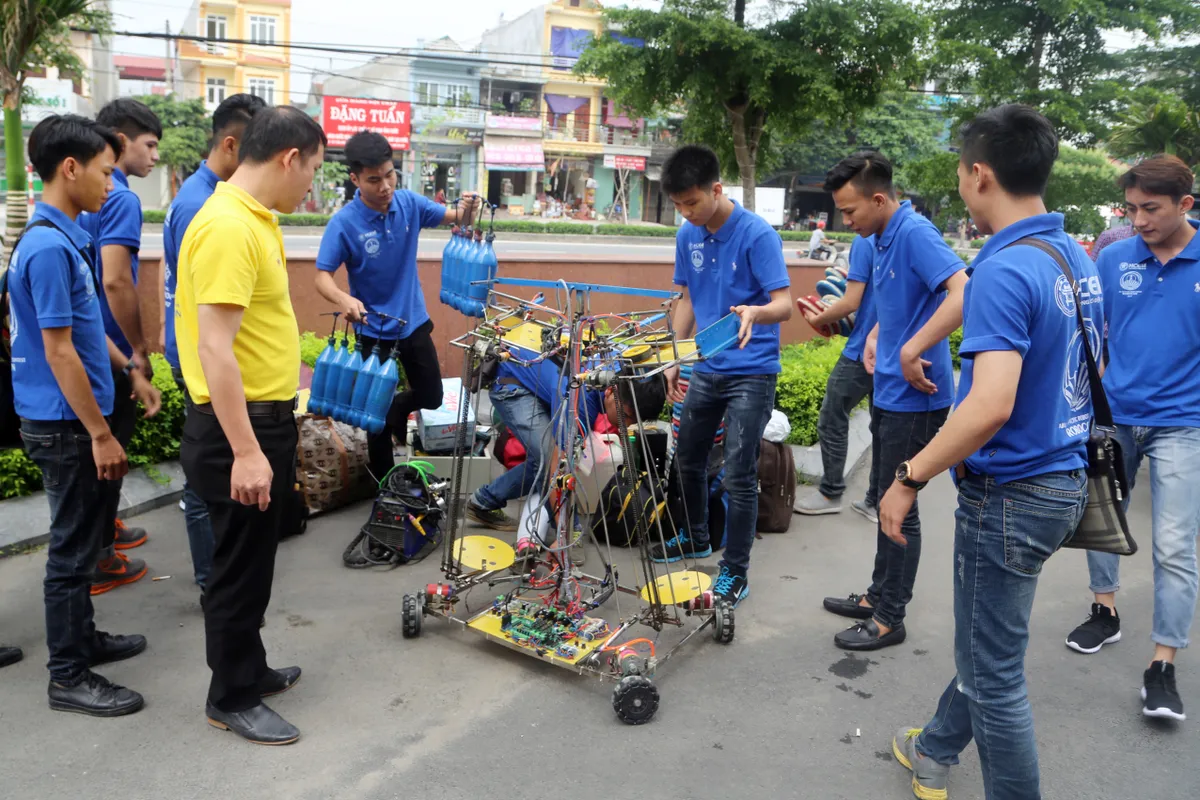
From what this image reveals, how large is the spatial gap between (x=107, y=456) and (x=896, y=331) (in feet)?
10.0

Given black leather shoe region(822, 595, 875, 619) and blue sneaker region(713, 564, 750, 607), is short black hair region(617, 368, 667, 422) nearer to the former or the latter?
blue sneaker region(713, 564, 750, 607)

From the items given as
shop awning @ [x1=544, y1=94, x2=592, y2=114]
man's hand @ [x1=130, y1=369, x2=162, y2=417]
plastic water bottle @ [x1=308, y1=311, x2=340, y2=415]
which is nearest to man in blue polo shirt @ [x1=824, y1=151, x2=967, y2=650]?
plastic water bottle @ [x1=308, y1=311, x2=340, y2=415]

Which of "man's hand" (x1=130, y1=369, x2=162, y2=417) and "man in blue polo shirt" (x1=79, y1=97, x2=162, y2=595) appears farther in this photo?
"man in blue polo shirt" (x1=79, y1=97, x2=162, y2=595)

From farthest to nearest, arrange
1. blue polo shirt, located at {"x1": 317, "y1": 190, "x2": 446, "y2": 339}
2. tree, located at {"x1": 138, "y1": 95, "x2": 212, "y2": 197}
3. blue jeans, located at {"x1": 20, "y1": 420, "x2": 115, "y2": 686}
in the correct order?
1. tree, located at {"x1": 138, "y1": 95, "x2": 212, "y2": 197}
2. blue polo shirt, located at {"x1": 317, "y1": 190, "x2": 446, "y2": 339}
3. blue jeans, located at {"x1": 20, "y1": 420, "x2": 115, "y2": 686}

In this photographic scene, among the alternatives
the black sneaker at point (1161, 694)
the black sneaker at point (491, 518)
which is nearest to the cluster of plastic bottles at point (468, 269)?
the black sneaker at point (491, 518)

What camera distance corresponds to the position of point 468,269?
455 centimetres

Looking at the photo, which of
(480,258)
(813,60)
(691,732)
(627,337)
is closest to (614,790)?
(691,732)

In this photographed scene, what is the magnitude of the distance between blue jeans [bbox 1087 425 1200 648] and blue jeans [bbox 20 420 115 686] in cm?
383

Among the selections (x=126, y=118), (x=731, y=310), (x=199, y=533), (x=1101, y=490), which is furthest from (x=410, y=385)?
(x=1101, y=490)

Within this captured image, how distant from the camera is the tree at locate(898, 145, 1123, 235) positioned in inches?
527

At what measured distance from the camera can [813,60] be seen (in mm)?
11258

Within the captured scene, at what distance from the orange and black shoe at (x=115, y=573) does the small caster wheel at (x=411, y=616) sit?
143cm

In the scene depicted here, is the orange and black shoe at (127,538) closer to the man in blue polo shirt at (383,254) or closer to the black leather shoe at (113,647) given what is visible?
the black leather shoe at (113,647)

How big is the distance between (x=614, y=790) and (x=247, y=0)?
1847 inches
